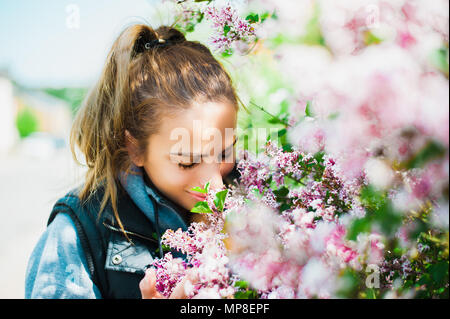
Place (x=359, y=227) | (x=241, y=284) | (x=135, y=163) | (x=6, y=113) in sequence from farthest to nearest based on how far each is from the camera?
(x=6, y=113)
(x=135, y=163)
(x=241, y=284)
(x=359, y=227)

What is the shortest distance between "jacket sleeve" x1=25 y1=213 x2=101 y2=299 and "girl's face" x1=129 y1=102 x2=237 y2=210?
0.40 m

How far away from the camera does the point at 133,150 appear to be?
1.74 meters

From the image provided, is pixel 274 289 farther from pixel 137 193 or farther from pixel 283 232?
pixel 137 193

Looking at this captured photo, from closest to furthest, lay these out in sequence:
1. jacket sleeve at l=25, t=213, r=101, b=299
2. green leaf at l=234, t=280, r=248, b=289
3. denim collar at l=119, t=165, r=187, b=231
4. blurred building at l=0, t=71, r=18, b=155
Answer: green leaf at l=234, t=280, r=248, b=289, jacket sleeve at l=25, t=213, r=101, b=299, denim collar at l=119, t=165, r=187, b=231, blurred building at l=0, t=71, r=18, b=155

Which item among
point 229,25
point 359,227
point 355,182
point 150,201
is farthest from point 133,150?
point 359,227

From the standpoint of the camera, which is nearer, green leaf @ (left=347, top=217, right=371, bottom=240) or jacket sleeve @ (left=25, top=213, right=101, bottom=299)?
green leaf @ (left=347, top=217, right=371, bottom=240)

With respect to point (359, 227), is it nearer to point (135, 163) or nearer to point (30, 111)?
point (135, 163)

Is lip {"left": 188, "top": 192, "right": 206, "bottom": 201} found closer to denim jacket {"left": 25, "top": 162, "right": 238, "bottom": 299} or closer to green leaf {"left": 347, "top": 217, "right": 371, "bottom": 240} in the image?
denim jacket {"left": 25, "top": 162, "right": 238, "bottom": 299}

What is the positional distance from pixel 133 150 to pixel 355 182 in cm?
109

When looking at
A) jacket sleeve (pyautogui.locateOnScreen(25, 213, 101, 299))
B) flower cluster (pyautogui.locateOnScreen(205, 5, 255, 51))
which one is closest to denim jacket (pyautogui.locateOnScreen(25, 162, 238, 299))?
jacket sleeve (pyautogui.locateOnScreen(25, 213, 101, 299))

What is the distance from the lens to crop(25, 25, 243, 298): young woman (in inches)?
59.3

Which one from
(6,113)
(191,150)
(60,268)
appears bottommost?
(6,113)

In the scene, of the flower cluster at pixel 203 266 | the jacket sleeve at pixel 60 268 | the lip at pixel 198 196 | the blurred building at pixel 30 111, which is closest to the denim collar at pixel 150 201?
the lip at pixel 198 196
